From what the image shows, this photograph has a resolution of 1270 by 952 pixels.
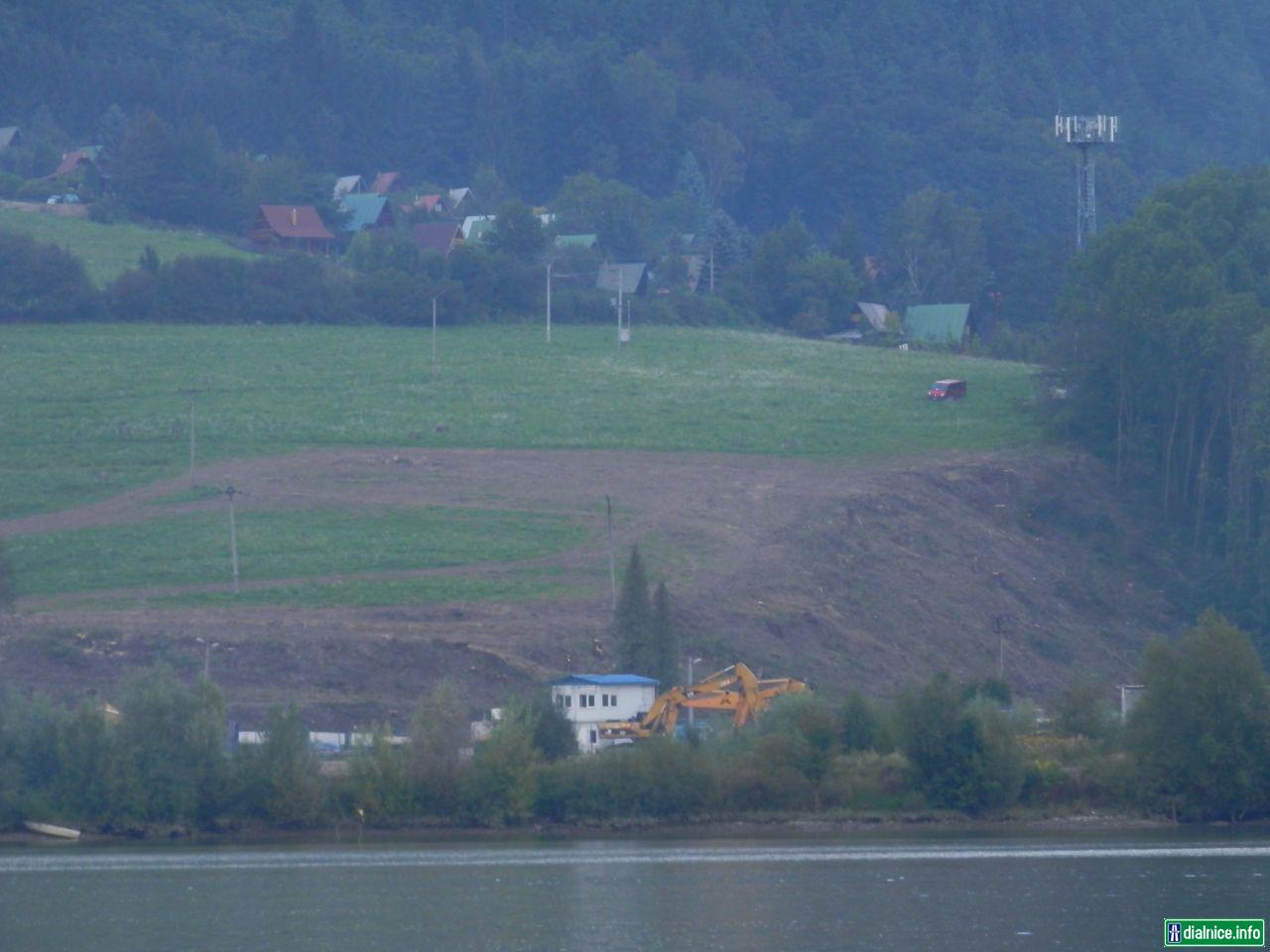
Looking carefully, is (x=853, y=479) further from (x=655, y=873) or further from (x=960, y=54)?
(x=960, y=54)

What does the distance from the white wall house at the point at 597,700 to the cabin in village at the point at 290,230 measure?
62.4 m

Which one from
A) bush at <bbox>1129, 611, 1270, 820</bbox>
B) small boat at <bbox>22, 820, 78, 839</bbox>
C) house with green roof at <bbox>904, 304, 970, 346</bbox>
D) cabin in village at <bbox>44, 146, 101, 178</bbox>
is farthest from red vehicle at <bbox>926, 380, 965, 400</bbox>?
cabin in village at <bbox>44, 146, 101, 178</bbox>

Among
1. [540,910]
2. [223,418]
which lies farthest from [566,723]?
[223,418]

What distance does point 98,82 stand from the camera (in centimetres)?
15662

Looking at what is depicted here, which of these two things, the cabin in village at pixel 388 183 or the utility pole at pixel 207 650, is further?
the cabin in village at pixel 388 183

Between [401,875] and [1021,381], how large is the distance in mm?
51392

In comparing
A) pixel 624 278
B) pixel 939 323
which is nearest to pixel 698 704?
pixel 939 323

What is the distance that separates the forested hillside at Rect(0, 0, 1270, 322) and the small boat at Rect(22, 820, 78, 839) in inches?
3703

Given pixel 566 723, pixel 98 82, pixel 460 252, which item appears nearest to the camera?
pixel 566 723

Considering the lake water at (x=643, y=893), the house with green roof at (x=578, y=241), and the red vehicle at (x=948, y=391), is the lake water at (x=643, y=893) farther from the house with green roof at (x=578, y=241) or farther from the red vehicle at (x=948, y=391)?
the house with green roof at (x=578, y=241)

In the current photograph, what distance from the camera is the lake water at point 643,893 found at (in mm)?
29750

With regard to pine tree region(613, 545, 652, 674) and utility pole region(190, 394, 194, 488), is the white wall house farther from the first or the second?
utility pole region(190, 394, 194, 488)

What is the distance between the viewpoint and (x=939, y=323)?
3996 inches

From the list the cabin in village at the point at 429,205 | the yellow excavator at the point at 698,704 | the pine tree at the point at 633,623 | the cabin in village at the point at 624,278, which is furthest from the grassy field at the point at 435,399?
the cabin in village at the point at 429,205
